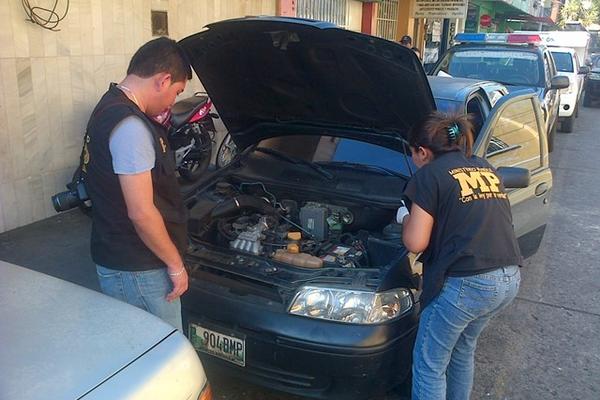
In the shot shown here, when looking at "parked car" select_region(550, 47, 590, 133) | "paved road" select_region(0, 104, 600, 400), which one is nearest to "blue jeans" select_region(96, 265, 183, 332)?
"paved road" select_region(0, 104, 600, 400)

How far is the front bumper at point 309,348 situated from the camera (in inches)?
99.2

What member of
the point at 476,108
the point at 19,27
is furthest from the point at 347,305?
the point at 19,27

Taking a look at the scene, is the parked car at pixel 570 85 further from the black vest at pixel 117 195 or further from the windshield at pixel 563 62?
the black vest at pixel 117 195

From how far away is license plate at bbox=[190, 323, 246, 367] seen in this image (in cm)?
267

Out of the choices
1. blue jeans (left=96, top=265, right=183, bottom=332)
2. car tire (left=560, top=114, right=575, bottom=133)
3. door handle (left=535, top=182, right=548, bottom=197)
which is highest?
blue jeans (left=96, top=265, right=183, bottom=332)

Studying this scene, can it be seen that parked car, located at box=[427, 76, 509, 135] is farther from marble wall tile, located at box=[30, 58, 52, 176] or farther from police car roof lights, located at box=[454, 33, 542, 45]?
police car roof lights, located at box=[454, 33, 542, 45]

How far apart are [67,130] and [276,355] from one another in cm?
387

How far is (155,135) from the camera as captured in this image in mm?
2016

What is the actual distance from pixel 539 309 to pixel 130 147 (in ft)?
11.0

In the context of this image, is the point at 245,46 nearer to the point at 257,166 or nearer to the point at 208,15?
the point at 257,166

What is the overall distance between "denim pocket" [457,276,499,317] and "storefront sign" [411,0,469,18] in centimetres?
1342

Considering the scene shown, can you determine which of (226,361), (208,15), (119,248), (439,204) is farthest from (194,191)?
(208,15)

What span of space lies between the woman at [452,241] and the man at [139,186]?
981mm

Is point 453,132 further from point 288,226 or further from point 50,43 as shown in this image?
point 50,43
